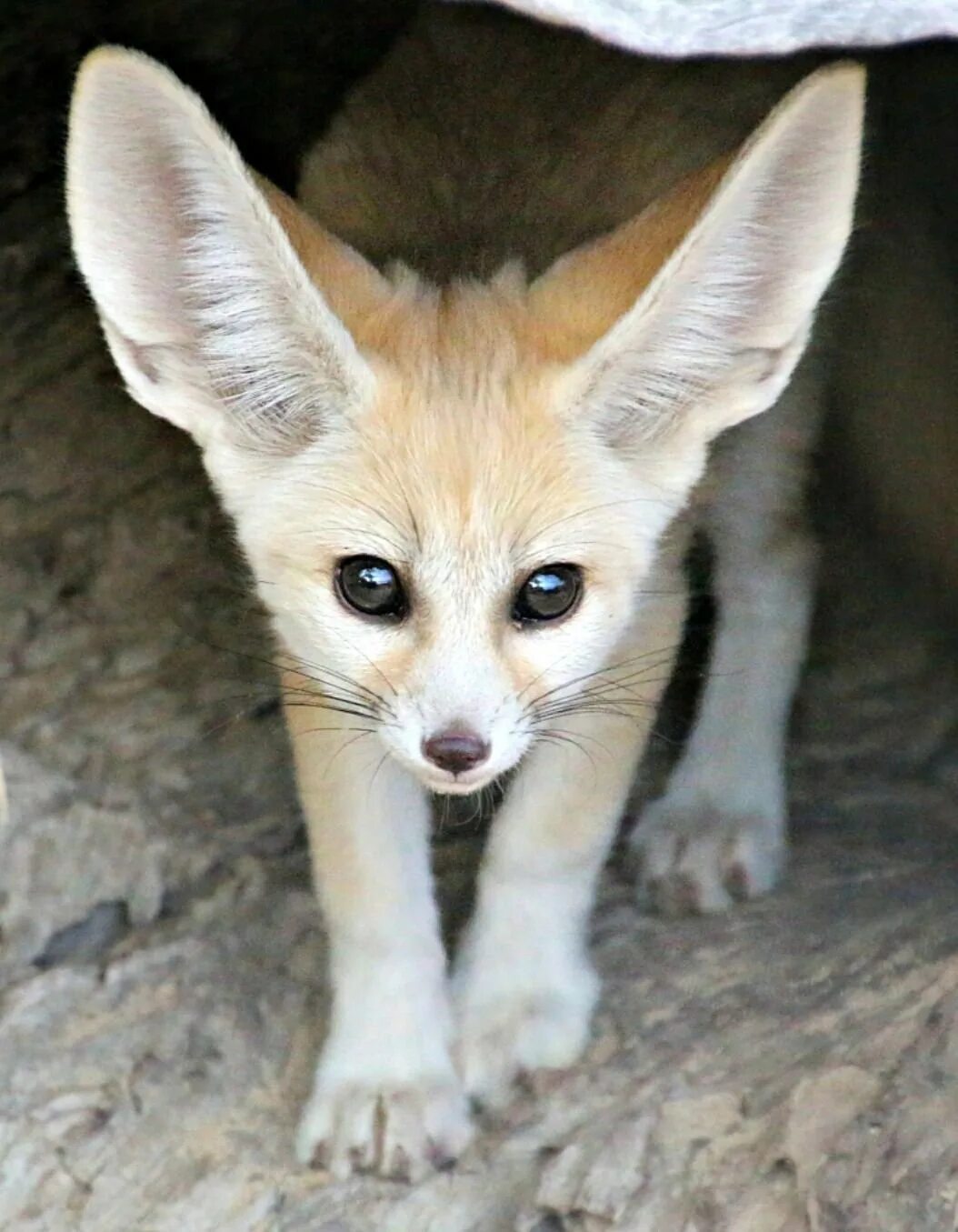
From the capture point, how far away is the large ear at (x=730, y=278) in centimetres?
207

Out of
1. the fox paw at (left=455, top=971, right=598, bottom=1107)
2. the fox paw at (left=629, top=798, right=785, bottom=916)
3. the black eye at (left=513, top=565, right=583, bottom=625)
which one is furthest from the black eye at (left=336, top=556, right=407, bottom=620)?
the fox paw at (left=629, top=798, right=785, bottom=916)

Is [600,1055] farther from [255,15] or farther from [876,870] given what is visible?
[255,15]

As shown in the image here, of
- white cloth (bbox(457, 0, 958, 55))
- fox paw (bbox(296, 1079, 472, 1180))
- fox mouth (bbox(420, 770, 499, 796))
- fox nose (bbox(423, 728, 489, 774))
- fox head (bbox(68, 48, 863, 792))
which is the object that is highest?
white cloth (bbox(457, 0, 958, 55))

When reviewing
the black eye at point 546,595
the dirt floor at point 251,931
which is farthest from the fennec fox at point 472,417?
the dirt floor at point 251,931

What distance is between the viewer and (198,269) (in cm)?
221

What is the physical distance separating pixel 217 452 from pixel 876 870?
127cm

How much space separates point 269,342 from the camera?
2.27 metres

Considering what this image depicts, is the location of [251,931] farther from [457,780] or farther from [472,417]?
[472,417]

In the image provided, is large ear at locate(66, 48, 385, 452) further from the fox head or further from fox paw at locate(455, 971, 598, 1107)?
fox paw at locate(455, 971, 598, 1107)

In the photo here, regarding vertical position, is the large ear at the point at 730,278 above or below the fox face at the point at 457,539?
above

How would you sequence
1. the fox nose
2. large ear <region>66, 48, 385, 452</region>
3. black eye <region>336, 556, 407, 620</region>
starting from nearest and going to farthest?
large ear <region>66, 48, 385, 452</region> < the fox nose < black eye <region>336, 556, 407, 620</region>

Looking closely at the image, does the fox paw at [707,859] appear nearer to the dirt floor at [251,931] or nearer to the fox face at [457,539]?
the dirt floor at [251,931]

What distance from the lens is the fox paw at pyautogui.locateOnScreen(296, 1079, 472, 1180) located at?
2.47 m

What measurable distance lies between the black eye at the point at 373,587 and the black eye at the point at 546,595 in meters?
0.15
